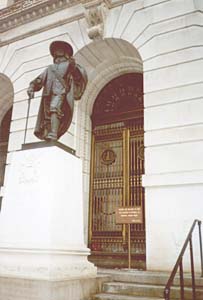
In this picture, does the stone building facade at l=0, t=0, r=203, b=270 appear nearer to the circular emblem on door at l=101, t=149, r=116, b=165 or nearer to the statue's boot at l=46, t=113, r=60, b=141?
the circular emblem on door at l=101, t=149, r=116, b=165

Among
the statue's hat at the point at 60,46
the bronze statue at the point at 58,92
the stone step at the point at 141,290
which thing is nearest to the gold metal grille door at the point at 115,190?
the stone step at the point at 141,290

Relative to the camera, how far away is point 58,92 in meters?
6.14

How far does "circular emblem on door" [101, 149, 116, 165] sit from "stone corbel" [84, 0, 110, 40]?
346cm

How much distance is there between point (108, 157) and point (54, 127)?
16.1 feet

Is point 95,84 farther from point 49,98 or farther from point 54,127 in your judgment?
point 54,127

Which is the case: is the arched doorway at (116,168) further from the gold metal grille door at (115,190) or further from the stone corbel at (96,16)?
the stone corbel at (96,16)

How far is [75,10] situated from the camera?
424 inches

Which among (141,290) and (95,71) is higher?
(95,71)

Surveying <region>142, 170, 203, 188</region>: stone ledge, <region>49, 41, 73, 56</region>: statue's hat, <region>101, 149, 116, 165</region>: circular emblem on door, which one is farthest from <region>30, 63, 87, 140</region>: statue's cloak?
→ <region>101, 149, 116, 165</region>: circular emblem on door

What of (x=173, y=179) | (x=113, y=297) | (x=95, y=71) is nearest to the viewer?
(x=113, y=297)

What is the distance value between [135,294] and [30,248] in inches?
75.0

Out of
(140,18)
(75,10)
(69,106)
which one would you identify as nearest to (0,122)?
(75,10)

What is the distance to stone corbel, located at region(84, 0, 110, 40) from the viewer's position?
32.3ft

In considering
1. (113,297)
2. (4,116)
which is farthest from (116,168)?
(4,116)
